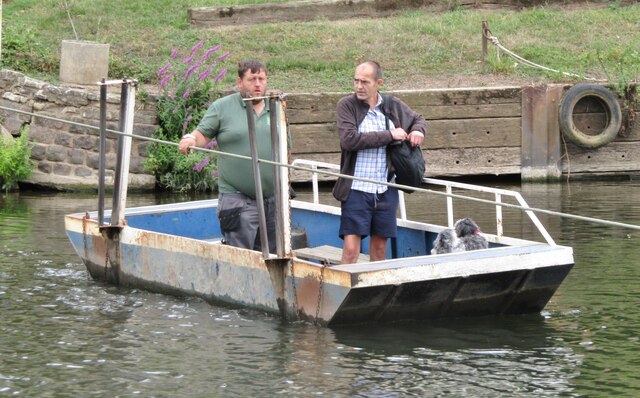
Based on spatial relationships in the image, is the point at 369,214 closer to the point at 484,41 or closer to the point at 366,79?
the point at 366,79

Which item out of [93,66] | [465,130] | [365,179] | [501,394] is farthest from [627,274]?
[93,66]

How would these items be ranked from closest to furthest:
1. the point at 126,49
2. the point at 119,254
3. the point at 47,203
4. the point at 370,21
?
1. the point at 119,254
2. the point at 47,203
3. the point at 126,49
4. the point at 370,21

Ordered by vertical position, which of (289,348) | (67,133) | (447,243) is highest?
(67,133)

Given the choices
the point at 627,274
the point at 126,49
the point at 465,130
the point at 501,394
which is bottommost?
the point at 501,394

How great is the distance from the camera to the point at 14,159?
18.0 m

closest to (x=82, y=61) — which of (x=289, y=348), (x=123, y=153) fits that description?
(x=123, y=153)

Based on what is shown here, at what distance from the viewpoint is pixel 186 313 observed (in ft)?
32.7

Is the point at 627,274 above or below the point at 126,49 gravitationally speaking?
below

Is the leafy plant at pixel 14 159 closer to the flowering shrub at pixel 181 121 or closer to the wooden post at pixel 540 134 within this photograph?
the flowering shrub at pixel 181 121

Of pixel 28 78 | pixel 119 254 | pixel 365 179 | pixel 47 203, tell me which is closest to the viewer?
pixel 365 179

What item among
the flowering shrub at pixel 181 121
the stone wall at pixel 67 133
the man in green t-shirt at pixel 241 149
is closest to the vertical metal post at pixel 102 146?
the man in green t-shirt at pixel 241 149

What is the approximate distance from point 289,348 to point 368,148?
1.54m

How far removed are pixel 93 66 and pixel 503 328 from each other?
35.7ft

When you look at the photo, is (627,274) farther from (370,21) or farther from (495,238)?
(370,21)
